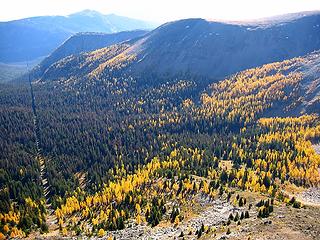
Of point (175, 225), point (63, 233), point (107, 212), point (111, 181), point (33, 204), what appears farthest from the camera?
point (111, 181)

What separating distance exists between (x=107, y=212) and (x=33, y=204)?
45198 mm

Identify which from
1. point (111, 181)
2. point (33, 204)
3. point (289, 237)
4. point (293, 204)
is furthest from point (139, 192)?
point (289, 237)

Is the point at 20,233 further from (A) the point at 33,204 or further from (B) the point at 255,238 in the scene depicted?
(B) the point at 255,238

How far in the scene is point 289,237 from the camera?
95.6 m

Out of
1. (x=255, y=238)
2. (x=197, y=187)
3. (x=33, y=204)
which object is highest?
(x=255, y=238)

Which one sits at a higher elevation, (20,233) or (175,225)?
(175,225)

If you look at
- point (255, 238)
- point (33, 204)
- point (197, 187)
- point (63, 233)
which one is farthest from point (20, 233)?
point (255, 238)

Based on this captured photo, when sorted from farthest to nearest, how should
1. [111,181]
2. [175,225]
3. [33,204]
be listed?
1. [111,181]
2. [33,204]
3. [175,225]

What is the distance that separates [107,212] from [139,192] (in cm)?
1907

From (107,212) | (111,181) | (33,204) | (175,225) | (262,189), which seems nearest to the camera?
(175,225)

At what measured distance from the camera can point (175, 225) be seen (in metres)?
122

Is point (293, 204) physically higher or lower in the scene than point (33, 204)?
higher

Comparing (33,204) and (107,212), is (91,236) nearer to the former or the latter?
(107,212)

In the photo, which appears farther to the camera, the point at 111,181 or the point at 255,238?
the point at 111,181
